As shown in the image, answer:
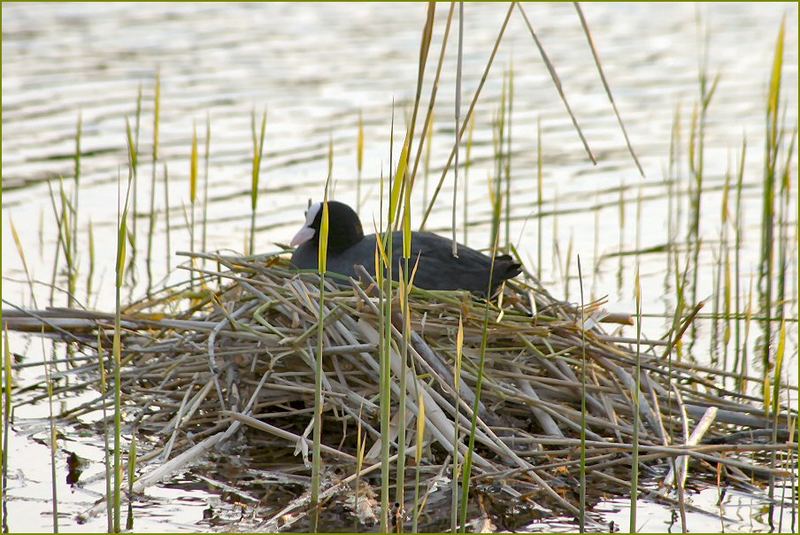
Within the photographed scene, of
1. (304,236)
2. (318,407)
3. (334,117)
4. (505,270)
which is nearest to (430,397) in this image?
(318,407)

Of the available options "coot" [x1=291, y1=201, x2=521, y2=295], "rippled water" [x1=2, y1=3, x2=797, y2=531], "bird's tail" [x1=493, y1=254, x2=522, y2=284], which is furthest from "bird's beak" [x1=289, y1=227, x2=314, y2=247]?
"rippled water" [x1=2, y1=3, x2=797, y2=531]

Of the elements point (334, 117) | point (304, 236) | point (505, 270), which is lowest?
point (505, 270)

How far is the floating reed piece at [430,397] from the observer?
12.3 ft

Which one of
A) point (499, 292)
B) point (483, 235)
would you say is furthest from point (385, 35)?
point (499, 292)

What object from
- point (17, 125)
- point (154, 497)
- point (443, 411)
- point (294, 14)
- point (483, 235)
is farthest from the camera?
point (294, 14)

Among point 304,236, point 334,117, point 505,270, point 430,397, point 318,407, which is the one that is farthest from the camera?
point 334,117

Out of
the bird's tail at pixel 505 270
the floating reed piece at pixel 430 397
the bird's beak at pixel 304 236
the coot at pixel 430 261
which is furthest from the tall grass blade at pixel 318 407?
the bird's beak at pixel 304 236

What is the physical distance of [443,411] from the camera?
3.99m

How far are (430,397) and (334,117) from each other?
19.0 feet

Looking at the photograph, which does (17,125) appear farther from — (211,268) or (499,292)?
(499,292)

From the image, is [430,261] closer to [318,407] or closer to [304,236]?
[304,236]

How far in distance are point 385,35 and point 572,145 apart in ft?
13.3

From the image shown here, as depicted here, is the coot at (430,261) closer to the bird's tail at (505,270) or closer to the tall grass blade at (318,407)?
the bird's tail at (505,270)

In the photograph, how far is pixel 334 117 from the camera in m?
9.35
